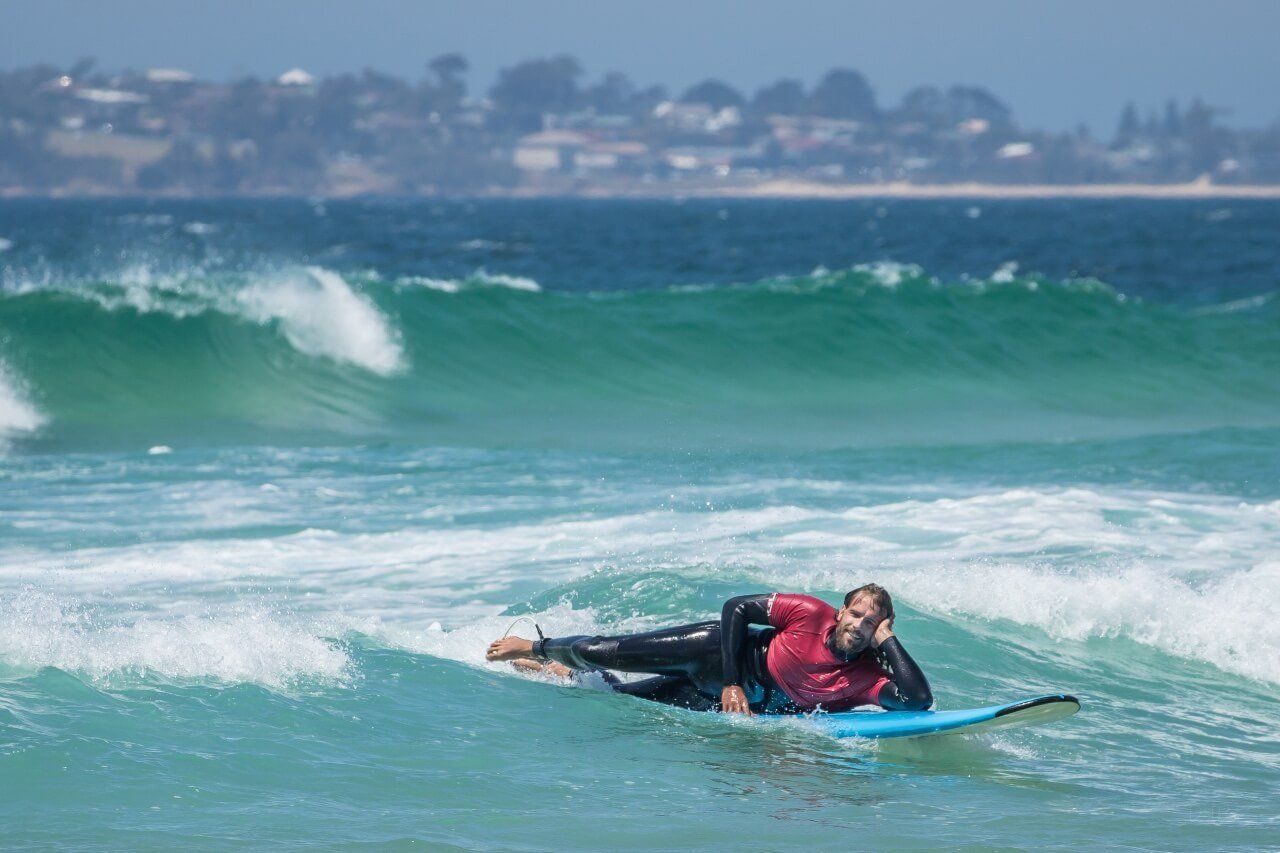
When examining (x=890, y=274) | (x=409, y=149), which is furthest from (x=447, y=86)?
(x=890, y=274)

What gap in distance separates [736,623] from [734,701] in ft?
1.13

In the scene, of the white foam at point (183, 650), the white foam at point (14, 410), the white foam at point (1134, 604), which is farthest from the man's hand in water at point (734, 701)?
the white foam at point (14, 410)

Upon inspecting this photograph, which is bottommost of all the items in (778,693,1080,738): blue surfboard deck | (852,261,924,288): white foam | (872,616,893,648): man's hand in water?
(778,693,1080,738): blue surfboard deck

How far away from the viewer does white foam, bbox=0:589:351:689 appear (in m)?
7.42

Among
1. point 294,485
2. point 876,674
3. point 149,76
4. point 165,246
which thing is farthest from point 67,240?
point 149,76

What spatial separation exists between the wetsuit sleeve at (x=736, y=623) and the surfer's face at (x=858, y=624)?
42cm

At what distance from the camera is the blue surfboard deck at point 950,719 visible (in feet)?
22.3

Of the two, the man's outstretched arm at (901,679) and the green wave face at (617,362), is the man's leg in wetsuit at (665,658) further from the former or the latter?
the green wave face at (617,362)

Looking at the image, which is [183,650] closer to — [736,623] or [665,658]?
[665,658]

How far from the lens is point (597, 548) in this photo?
35.1 feet

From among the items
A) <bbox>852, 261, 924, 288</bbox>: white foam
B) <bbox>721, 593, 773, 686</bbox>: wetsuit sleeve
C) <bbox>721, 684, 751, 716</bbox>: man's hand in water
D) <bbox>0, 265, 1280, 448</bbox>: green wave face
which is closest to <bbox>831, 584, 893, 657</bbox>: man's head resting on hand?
<bbox>721, 593, 773, 686</bbox>: wetsuit sleeve

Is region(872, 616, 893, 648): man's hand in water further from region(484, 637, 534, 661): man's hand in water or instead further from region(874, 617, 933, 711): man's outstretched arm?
region(484, 637, 534, 661): man's hand in water

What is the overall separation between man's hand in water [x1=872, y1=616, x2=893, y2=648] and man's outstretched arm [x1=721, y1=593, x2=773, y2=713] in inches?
21.8

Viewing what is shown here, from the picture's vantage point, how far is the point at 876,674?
705 cm
